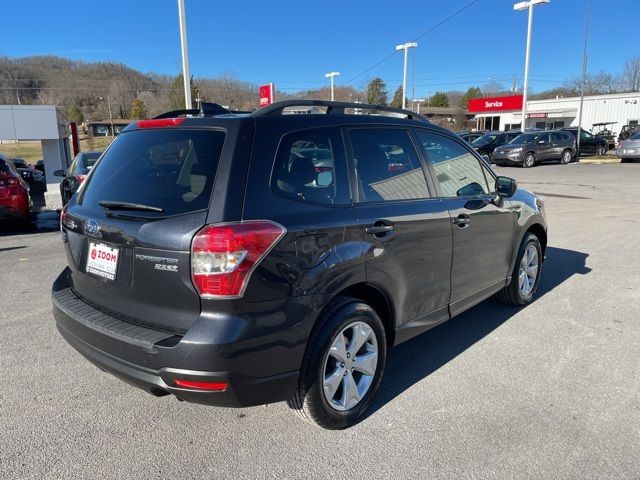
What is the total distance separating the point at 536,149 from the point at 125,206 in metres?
25.5

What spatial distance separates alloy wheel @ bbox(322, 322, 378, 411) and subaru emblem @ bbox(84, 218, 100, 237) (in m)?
1.46

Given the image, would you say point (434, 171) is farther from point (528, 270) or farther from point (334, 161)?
point (528, 270)

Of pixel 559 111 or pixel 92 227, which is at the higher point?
pixel 559 111

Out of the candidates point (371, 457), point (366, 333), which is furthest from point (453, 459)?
point (366, 333)

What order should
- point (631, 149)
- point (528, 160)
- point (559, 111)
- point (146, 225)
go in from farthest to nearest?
point (559, 111) → point (631, 149) → point (528, 160) → point (146, 225)

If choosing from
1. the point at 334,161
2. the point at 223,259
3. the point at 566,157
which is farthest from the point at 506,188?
the point at 566,157

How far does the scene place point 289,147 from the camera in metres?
2.64

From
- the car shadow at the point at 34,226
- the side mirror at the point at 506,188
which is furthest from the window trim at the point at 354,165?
the car shadow at the point at 34,226

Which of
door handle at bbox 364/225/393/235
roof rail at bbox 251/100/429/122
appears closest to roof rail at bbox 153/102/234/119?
roof rail at bbox 251/100/429/122

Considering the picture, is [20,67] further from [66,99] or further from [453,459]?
[453,459]

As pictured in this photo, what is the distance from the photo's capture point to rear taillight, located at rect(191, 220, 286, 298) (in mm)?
2264

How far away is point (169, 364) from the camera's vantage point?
231 centimetres

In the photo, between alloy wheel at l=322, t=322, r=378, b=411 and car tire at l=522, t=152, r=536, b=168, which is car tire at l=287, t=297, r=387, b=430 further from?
car tire at l=522, t=152, r=536, b=168

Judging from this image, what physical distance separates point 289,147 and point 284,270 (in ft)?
2.30
